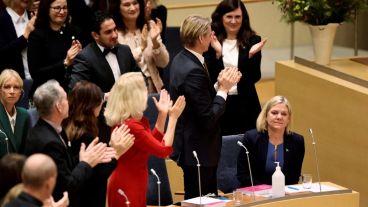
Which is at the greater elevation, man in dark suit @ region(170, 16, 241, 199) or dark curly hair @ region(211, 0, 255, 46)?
dark curly hair @ region(211, 0, 255, 46)

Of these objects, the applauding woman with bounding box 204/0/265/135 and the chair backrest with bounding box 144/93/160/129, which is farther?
the applauding woman with bounding box 204/0/265/135

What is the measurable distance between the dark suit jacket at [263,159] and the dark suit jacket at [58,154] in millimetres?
1422

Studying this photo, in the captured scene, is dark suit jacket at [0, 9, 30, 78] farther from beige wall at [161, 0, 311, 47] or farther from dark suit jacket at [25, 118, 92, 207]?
beige wall at [161, 0, 311, 47]

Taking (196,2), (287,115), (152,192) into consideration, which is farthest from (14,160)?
(196,2)

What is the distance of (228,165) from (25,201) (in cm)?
255

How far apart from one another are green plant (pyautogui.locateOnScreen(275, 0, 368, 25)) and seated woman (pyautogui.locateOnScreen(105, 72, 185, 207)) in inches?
92.2

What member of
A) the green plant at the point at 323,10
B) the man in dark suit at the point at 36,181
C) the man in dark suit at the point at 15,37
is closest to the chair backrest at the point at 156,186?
the man in dark suit at the point at 15,37

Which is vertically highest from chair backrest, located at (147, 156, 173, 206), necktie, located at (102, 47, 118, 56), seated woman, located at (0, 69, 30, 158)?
necktie, located at (102, 47, 118, 56)

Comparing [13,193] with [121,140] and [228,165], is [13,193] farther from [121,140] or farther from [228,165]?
[228,165]

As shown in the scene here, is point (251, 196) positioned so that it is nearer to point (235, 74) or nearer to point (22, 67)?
point (235, 74)

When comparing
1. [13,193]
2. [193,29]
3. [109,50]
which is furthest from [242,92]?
[13,193]

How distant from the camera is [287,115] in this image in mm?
5695

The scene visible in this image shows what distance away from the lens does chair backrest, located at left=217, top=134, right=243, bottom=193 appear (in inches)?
235

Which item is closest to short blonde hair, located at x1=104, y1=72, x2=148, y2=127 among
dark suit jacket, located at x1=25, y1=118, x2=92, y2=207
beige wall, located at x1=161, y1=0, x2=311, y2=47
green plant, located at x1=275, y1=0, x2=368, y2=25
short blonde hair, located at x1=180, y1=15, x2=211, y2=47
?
dark suit jacket, located at x1=25, y1=118, x2=92, y2=207
